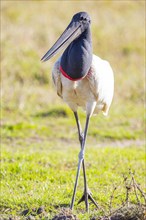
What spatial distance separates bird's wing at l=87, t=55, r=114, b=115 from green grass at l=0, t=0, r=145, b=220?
96 centimetres

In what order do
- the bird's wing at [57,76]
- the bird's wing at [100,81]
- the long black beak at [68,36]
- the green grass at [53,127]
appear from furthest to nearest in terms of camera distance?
the green grass at [53,127], the bird's wing at [57,76], the bird's wing at [100,81], the long black beak at [68,36]

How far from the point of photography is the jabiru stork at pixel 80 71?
19.4 feet

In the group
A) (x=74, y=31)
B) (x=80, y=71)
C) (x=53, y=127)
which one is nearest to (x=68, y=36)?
A: (x=74, y=31)

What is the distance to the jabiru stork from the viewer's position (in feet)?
19.4

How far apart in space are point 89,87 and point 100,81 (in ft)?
0.44

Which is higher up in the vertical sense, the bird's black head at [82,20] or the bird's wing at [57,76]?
the bird's black head at [82,20]

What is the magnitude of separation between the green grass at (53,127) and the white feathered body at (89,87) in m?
0.93

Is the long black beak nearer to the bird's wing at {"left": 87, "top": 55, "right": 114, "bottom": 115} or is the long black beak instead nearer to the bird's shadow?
the bird's wing at {"left": 87, "top": 55, "right": 114, "bottom": 115}

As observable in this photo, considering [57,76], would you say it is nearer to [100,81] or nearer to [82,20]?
[100,81]

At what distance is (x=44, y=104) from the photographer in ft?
39.9

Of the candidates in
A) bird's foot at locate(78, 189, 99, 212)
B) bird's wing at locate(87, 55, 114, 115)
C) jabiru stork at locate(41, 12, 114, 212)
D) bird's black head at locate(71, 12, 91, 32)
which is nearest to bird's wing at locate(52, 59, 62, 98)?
jabiru stork at locate(41, 12, 114, 212)

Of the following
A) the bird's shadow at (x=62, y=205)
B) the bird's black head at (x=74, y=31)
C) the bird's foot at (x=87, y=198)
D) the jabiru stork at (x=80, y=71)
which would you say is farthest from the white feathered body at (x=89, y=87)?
the bird's shadow at (x=62, y=205)

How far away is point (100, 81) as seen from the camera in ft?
20.3

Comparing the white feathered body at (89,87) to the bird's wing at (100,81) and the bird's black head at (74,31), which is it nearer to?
the bird's wing at (100,81)
